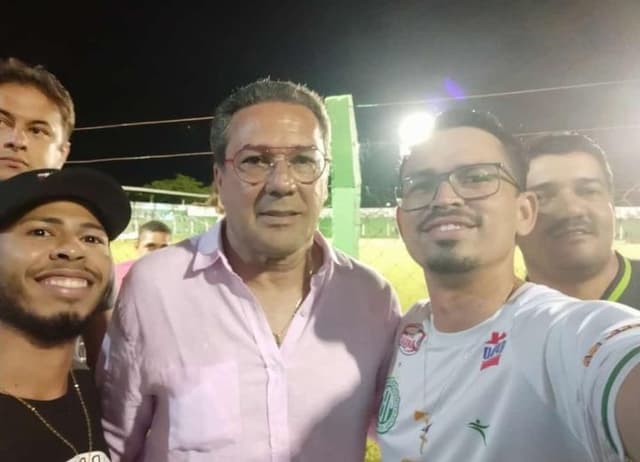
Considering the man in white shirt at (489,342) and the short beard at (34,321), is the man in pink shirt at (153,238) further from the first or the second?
the man in white shirt at (489,342)

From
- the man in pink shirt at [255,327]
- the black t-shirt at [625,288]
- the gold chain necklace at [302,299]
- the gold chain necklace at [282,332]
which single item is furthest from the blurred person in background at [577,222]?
the gold chain necklace at [282,332]

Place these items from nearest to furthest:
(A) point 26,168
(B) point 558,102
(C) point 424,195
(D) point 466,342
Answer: (D) point 466,342 → (C) point 424,195 → (A) point 26,168 → (B) point 558,102

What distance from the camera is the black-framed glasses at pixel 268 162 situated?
207cm

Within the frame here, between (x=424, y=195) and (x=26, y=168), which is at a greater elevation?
(x=26, y=168)

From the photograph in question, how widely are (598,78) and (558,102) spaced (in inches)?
419

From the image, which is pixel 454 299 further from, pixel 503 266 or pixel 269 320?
pixel 269 320

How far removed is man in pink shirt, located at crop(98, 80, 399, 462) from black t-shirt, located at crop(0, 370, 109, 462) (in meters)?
0.26

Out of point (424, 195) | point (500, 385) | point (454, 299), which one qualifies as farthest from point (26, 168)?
point (500, 385)

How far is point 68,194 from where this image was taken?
1833mm

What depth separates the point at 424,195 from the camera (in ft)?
5.87

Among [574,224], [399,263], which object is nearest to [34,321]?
[574,224]

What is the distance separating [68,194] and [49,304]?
357 millimetres

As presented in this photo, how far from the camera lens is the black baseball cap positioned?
69.3 inches

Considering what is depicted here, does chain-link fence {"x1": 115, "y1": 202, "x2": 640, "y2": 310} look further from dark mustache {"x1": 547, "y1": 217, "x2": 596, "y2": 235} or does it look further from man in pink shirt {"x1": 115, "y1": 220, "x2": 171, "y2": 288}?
dark mustache {"x1": 547, "y1": 217, "x2": 596, "y2": 235}
